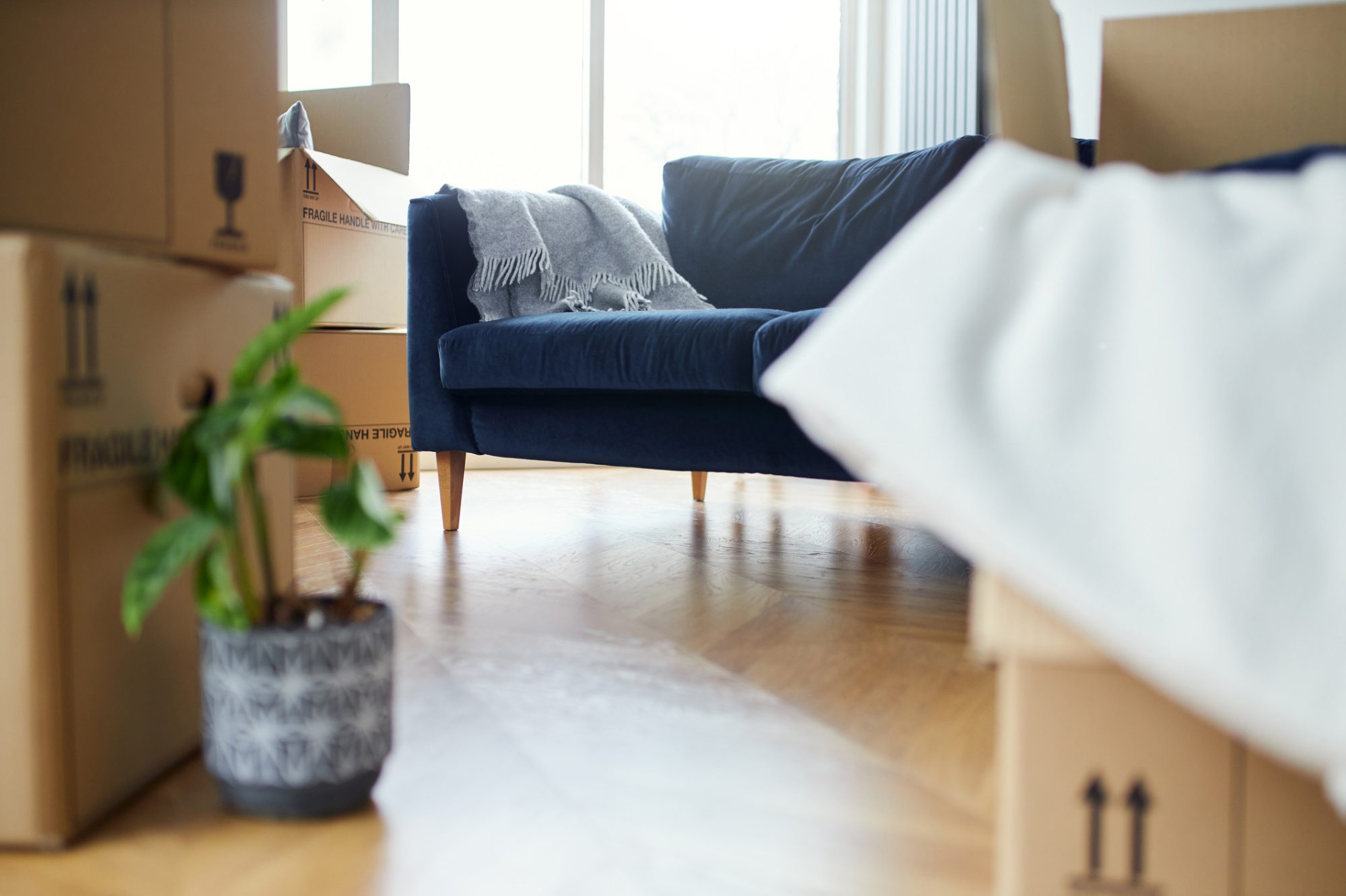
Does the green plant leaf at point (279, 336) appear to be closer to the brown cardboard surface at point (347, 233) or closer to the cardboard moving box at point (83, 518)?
the cardboard moving box at point (83, 518)

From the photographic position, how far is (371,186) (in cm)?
248

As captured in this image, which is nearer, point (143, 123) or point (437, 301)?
point (143, 123)

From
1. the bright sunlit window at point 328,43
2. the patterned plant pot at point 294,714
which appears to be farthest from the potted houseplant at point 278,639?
the bright sunlit window at point 328,43

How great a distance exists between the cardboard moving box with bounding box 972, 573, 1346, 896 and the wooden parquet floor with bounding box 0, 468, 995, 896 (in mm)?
125

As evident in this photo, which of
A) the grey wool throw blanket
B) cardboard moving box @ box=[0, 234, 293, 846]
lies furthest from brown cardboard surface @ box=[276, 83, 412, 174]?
cardboard moving box @ box=[0, 234, 293, 846]

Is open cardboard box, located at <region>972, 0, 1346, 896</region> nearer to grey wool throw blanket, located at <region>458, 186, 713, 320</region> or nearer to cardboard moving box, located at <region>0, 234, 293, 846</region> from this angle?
cardboard moving box, located at <region>0, 234, 293, 846</region>

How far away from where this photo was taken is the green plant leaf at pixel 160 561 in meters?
0.65

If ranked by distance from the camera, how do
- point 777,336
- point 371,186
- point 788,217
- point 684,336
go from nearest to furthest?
point 777,336 → point 684,336 → point 788,217 → point 371,186

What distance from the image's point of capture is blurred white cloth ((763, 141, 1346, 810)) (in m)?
0.46

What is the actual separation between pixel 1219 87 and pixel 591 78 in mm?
2972

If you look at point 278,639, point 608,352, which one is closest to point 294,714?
point 278,639

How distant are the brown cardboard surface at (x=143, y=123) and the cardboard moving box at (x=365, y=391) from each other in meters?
1.54

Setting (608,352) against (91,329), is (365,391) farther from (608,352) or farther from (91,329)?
(91,329)

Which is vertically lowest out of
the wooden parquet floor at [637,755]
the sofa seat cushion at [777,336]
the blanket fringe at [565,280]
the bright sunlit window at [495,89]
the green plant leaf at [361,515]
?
the wooden parquet floor at [637,755]
